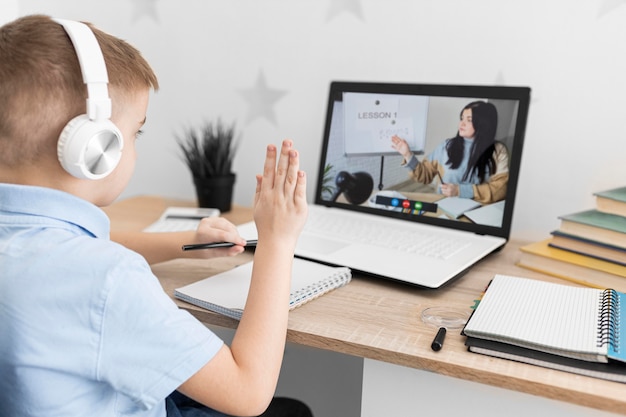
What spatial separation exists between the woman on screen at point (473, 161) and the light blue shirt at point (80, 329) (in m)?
0.65

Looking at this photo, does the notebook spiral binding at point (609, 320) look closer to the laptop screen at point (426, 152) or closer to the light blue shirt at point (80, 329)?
the laptop screen at point (426, 152)

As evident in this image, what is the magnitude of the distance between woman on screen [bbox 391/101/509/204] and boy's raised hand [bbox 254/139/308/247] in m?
0.45

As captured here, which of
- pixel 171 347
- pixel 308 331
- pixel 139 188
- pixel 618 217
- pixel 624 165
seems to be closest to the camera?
pixel 171 347

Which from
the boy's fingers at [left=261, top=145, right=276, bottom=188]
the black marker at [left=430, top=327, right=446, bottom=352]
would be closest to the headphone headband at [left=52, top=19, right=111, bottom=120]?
the boy's fingers at [left=261, top=145, right=276, bottom=188]

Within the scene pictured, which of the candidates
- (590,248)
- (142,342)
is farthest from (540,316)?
(142,342)

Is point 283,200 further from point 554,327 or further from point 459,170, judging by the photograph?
point 459,170

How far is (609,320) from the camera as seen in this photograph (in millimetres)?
766

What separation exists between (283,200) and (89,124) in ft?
0.84

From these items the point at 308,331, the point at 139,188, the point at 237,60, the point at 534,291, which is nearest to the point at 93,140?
the point at 308,331

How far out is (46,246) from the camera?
2.07 feet

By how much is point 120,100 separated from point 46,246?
7.5 inches

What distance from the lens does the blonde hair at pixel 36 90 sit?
0.65 meters

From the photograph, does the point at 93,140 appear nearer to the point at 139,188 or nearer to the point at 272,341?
the point at 272,341

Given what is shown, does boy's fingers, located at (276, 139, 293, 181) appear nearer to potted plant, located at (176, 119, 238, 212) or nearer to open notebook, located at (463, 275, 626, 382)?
open notebook, located at (463, 275, 626, 382)
